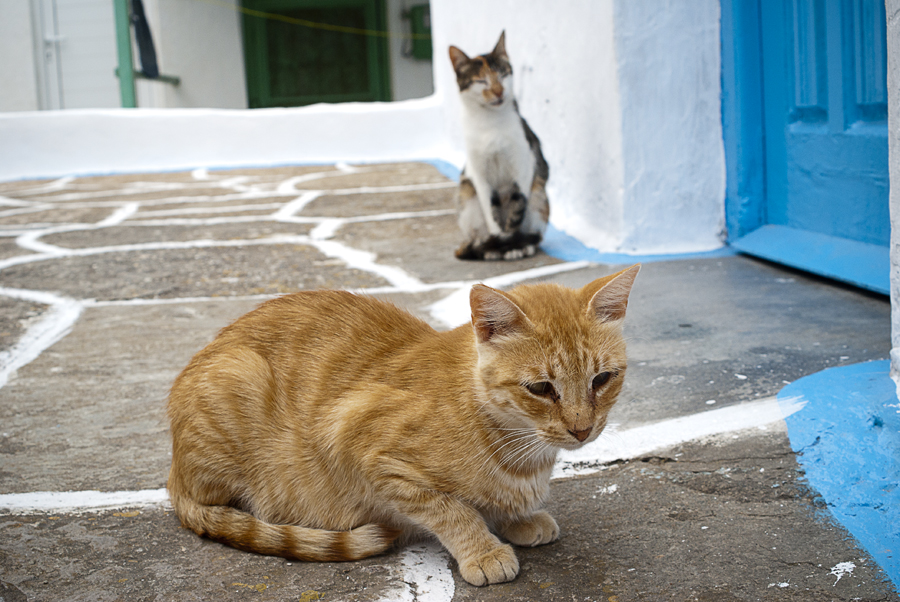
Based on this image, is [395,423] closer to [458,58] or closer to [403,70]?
[458,58]

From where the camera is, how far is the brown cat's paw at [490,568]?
1553 mm

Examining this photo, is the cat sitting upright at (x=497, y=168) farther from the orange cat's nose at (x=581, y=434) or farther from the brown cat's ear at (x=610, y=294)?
the orange cat's nose at (x=581, y=434)

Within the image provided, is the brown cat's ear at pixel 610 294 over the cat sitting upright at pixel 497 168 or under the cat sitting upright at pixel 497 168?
Result: under

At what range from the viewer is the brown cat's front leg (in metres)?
1.61

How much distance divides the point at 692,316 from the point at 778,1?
64.8 inches

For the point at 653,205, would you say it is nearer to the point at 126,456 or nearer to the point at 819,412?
the point at 819,412

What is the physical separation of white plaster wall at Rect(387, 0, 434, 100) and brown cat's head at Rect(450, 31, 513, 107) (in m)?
11.7

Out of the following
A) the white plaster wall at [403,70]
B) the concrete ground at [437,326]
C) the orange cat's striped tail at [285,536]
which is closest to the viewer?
the concrete ground at [437,326]

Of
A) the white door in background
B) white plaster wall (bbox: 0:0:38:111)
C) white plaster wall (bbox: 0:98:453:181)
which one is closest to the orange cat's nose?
white plaster wall (bbox: 0:98:453:181)

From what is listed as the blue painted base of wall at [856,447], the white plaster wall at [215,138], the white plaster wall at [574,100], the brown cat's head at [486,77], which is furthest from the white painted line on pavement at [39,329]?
the white plaster wall at [215,138]

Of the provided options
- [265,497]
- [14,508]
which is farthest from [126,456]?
[265,497]

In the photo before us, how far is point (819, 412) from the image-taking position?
2.04 meters

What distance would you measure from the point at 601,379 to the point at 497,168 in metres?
2.97

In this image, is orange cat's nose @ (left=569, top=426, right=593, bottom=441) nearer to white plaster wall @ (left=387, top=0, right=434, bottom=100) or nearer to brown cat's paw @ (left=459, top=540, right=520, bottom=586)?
brown cat's paw @ (left=459, top=540, right=520, bottom=586)
